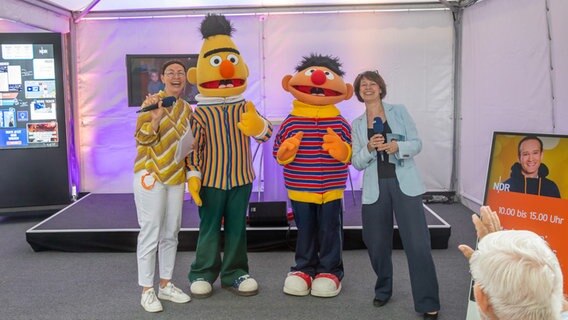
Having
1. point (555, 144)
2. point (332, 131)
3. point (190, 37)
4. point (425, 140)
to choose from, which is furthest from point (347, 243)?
point (190, 37)

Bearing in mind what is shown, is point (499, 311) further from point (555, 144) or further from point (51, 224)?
point (51, 224)

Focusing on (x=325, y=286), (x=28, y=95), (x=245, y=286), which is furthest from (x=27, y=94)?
(x=325, y=286)

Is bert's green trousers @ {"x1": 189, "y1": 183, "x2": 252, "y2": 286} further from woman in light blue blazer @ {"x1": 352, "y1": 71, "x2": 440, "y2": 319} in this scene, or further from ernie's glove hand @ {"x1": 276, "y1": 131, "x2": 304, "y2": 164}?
woman in light blue blazer @ {"x1": 352, "y1": 71, "x2": 440, "y2": 319}

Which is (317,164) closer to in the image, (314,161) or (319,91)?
(314,161)

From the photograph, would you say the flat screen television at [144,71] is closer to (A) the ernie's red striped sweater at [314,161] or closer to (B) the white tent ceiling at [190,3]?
(B) the white tent ceiling at [190,3]

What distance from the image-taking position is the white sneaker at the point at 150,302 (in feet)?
10.4

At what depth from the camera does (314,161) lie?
325cm

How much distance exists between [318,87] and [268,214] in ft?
4.54

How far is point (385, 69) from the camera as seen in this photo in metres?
5.93

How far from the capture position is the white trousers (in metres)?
3.10

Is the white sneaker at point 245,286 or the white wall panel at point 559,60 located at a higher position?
the white wall panel at point 559,60

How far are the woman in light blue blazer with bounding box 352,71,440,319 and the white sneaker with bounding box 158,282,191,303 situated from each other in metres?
1.16

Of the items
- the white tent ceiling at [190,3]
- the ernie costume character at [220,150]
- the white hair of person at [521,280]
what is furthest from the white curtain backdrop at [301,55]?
the white hair of person at [521,280]

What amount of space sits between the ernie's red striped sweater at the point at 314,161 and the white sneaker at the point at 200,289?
0.77 meters
